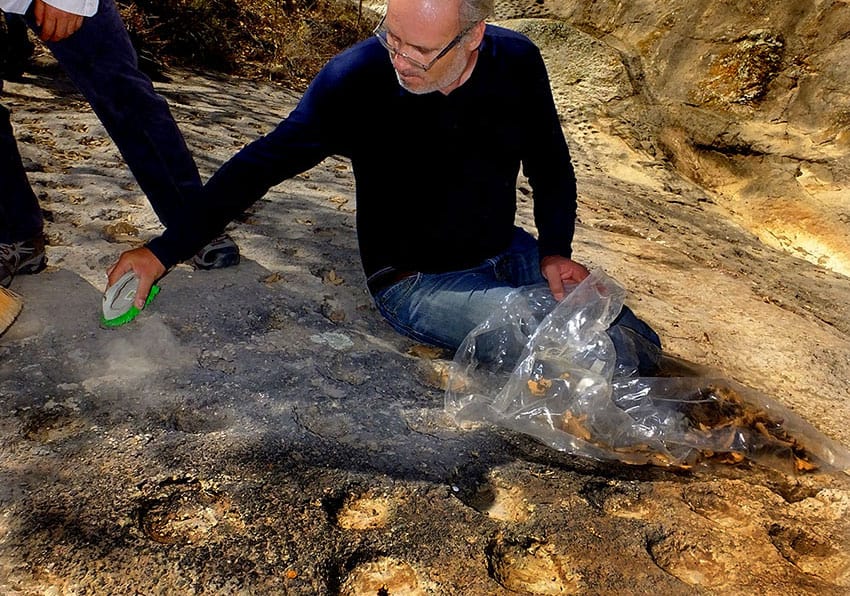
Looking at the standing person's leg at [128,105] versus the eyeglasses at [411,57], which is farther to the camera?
the standing person's leg at [128,105]

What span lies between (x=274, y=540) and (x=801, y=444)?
1.40 metres

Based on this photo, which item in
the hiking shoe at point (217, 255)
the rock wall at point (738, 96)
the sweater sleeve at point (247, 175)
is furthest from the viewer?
the rock wall at point (738, 96)

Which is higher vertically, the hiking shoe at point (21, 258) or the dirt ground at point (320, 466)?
the hiking shoe at point (21, 258)

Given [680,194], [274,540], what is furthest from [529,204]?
[274,540]

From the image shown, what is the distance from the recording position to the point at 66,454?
1.52 meters

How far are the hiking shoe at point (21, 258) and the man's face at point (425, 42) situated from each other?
1.33 metres

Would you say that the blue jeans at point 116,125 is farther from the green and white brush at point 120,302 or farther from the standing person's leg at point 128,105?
the green and white brush at point 120,302

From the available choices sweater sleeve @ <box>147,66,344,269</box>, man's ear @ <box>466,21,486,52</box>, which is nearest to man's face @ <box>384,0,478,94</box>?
man's ear @ <box>466,21,486,52</box>

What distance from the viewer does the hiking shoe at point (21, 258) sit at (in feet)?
7.10

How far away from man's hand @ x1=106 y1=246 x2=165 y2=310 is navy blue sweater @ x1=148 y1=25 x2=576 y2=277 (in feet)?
0.08

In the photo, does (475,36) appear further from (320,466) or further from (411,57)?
(320,466)

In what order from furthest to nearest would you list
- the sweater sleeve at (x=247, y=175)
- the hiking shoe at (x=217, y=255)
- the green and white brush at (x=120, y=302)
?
the hiking shoe at (x=217, y=255), the green and white brush at (x=120, y=302), the sweater sleeve at (x=247, y=175)

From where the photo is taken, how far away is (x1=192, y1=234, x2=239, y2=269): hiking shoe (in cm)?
244

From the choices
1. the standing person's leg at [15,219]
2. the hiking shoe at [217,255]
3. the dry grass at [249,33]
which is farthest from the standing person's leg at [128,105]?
the dry grass at [249,33]
